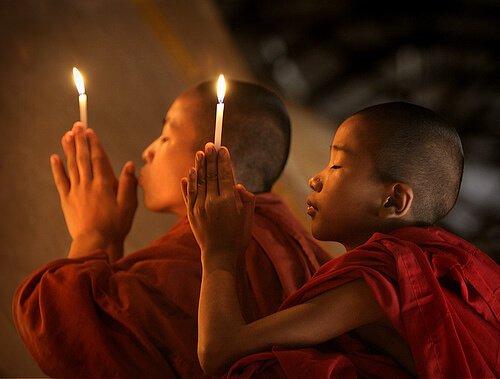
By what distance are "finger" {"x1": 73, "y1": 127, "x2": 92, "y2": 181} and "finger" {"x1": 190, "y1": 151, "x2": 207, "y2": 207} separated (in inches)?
21.9

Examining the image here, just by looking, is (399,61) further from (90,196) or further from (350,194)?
(350,194)

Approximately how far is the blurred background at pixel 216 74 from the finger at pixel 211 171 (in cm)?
120

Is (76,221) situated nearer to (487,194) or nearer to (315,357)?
(315,357)

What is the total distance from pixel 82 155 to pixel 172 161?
22 cm

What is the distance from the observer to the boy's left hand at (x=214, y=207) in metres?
1.38

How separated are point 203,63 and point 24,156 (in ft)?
2.16

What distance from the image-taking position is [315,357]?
120cm

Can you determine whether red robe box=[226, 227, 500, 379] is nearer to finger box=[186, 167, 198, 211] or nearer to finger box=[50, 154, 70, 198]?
finger box=[186, 167, 198, 211]

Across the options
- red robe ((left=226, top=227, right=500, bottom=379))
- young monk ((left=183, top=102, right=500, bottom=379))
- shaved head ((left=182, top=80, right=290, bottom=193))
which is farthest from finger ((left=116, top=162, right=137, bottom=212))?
red robe ((left=226, top=227, right=500, bottom=379))

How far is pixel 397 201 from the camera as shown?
4.42 feet

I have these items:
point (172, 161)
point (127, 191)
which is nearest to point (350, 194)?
point (172, 161)

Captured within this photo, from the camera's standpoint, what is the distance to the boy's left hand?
54.2 inches

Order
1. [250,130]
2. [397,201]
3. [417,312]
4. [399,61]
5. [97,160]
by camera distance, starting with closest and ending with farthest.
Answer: [417,312], [397,201], [250,130], [97,160], [399,61]

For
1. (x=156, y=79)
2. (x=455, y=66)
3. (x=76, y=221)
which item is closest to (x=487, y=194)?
(x=455, y=66)
